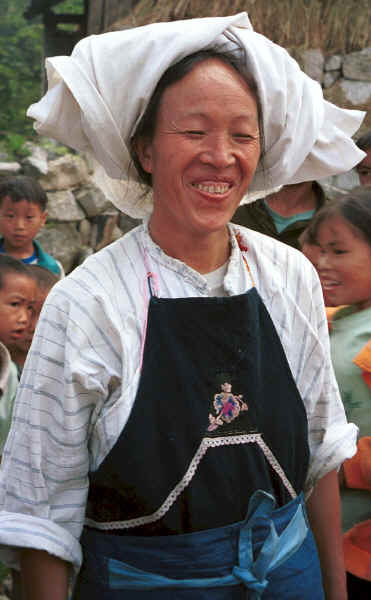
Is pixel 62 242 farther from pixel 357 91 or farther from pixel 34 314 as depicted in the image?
pixel 34 314

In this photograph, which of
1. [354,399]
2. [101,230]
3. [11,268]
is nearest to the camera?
[354,399]

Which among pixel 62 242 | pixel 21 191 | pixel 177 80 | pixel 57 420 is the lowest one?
pixel 62 242

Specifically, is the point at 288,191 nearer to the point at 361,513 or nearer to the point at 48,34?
the point at 361,513

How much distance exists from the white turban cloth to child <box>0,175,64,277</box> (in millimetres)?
2862

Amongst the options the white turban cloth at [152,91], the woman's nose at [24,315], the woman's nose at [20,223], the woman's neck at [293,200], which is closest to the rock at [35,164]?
the woman's nose at [20,223]

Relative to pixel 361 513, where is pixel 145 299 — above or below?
above

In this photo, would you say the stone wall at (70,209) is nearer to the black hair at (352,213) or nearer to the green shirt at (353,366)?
the black hair at (352,213)

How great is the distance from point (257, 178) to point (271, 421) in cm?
65

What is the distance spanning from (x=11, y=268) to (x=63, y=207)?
4.63m

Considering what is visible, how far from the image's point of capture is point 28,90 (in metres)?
18.7

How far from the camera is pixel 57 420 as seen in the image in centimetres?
140

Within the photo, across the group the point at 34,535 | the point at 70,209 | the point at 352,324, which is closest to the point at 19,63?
the point at 70,209

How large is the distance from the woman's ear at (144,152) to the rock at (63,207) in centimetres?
620

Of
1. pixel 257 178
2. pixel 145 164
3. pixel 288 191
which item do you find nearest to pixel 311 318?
pixel 257 178
